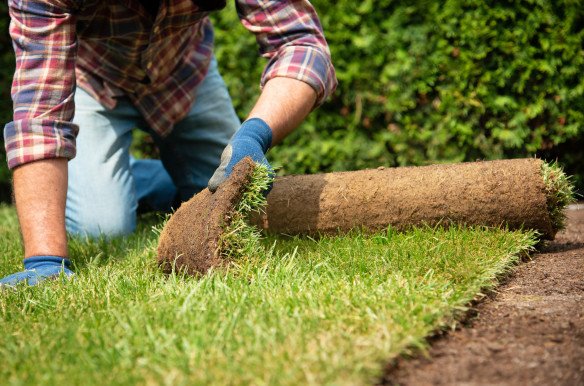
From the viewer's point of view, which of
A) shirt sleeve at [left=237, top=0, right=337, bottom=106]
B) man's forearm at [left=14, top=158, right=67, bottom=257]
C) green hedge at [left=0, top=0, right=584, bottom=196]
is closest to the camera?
man's forearm at [left=14, top=158, right=67, bottom=257]

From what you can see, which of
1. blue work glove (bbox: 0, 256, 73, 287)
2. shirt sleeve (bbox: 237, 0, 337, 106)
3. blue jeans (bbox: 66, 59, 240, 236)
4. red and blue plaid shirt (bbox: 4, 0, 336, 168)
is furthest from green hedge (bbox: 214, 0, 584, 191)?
blue work glove (bbox: 0, 256, 73, 287)

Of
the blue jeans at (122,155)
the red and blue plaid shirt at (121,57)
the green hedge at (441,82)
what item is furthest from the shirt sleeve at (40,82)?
the green hedge at (441,82)

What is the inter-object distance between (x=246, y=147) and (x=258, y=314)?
80cm

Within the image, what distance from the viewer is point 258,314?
1.93 m

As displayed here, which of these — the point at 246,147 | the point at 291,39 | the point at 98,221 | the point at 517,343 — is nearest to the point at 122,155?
the point at 98,221

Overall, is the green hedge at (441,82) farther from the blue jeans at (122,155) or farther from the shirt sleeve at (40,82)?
the shirt sleeve at (40,82)

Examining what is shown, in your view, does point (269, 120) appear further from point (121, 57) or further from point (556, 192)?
point (556, 192)

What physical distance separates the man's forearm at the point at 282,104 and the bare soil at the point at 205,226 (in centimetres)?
41

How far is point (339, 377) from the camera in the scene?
1.53 metres

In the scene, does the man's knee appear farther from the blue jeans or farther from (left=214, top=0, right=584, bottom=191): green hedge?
(left=214, top=0, right=584, bottom=191): green hedge

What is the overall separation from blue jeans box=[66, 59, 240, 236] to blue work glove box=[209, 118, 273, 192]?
1.27 metres

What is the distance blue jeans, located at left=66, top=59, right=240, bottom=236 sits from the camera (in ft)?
12.6

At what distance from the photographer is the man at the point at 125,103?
2.72 meters

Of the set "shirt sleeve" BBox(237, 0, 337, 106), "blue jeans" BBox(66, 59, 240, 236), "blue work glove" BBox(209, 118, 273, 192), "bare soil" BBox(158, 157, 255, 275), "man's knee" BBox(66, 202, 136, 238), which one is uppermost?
"shirt sleeve" BBox(237, 0, 337, 106)
